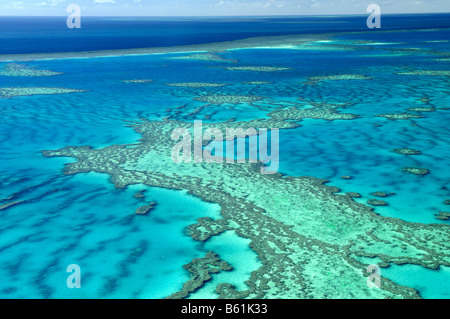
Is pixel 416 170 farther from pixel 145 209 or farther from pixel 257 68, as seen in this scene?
pixel 257 68

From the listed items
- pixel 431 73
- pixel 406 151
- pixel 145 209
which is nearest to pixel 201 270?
pixel 145 209

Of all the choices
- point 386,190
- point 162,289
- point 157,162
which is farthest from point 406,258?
point 157,162

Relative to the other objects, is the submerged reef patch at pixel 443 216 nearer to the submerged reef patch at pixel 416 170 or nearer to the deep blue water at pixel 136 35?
the submerged reef patch at pixel 416 170

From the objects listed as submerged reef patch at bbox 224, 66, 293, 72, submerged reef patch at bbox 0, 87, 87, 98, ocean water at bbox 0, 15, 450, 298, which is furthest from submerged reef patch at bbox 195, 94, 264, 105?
submerged reef patch at bbox 224, 66, 293, 72

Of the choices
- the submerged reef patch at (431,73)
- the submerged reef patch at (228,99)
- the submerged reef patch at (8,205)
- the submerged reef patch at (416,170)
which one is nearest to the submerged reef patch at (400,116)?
the submerged reef patch at (416,170)

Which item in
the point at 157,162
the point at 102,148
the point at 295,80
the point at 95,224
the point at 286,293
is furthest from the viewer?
the point at 295,80

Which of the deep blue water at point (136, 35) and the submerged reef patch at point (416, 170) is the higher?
the deep blue water at point (136, 35)

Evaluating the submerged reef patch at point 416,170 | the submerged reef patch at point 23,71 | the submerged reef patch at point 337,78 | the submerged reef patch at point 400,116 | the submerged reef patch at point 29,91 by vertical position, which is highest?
the submerged reef patch at point 23,71

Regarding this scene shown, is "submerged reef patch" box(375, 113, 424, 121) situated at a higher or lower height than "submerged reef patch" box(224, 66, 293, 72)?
lower

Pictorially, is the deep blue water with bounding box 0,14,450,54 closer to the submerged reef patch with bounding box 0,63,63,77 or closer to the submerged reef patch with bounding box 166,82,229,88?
the submerged reef patch with bounding box 0,63,63,77

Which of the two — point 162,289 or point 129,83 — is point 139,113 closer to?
point 129,83

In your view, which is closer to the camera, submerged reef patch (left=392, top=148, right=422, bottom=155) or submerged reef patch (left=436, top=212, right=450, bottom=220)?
submerged reef patch (left=436, top=212, right=450, bottom=220)
